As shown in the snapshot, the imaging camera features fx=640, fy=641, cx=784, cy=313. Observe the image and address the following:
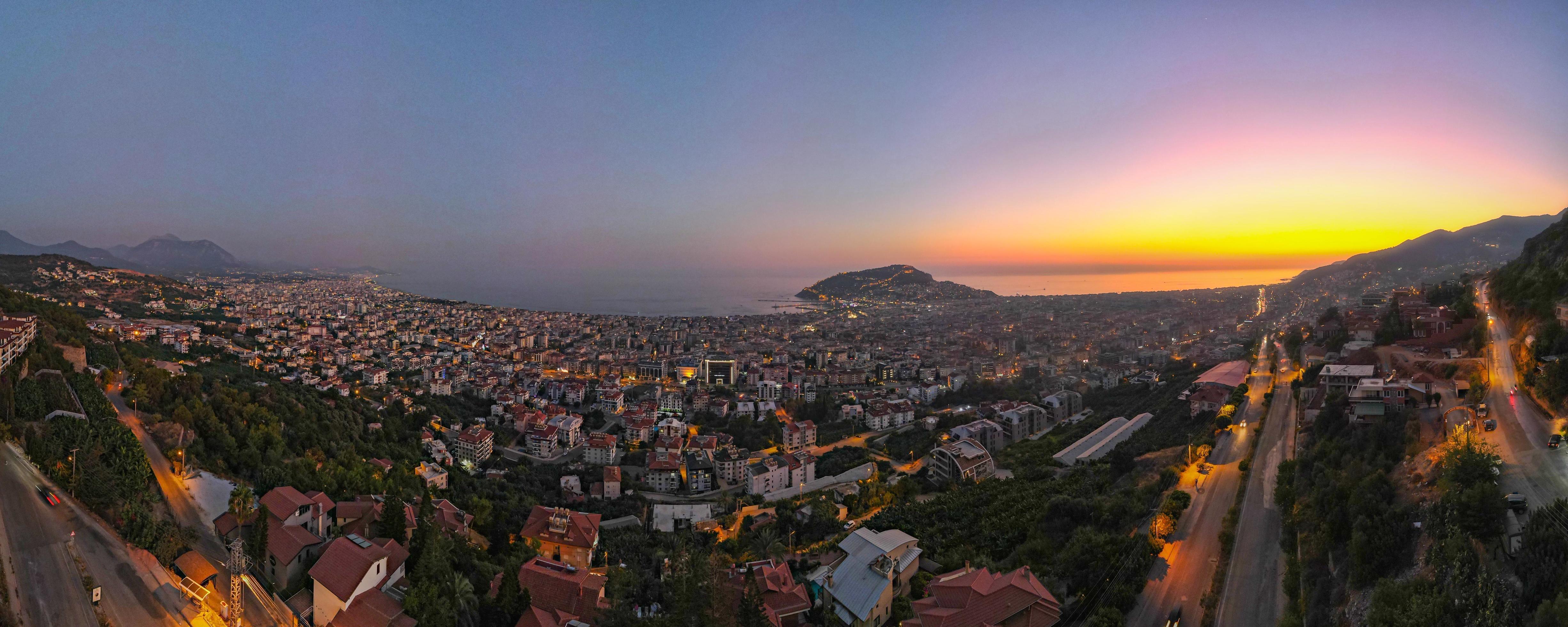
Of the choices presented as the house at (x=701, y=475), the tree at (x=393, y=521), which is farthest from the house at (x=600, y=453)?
the tree at (x=393, y=521)

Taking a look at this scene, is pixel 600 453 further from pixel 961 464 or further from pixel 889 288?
pixel 889 288

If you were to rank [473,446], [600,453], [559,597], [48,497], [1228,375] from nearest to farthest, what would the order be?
[559,597] → [48,497] → [1228,375] → [473,446] → [600,453]

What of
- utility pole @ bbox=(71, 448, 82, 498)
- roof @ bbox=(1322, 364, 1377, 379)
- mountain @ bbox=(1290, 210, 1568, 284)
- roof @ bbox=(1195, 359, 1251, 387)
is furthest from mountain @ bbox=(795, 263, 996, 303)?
utility pole @ bbox=(71, 448, 82, 498)

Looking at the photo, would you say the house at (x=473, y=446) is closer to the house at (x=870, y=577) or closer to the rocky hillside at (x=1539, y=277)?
the house at (x=870, y=577)

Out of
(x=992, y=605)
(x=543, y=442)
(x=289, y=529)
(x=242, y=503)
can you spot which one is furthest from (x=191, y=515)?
(x=543, y=442)

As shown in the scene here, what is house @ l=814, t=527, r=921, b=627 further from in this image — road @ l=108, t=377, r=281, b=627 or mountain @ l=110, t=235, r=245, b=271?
mountain @ l=110, t=235, r=245, b=271
